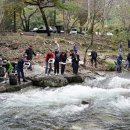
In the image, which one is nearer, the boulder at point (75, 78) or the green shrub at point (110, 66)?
the boulder at point (75, 78)

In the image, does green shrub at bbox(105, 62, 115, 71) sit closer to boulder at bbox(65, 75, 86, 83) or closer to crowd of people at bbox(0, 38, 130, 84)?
crowd of people at bbox(0, 38, 130, 84)

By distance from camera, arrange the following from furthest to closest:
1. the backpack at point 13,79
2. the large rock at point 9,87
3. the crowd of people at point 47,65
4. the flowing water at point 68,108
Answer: the crowd of people at point 47,65, the backpack at point 13,79, the large rock at point 9,87, the flowing water at point 68,108

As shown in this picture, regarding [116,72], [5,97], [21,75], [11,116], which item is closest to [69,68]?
[116,72]

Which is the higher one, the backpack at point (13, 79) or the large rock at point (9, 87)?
the backpack at point (13, 79)

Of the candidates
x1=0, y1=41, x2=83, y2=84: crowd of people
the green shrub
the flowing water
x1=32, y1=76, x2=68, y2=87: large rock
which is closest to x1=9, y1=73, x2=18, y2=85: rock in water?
x1=0, y1=41, x2=83, y2=84: crowd of people

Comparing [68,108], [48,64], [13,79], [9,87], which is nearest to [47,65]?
[48,64]

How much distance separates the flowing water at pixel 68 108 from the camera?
53.8ft

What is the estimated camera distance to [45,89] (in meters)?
23.8

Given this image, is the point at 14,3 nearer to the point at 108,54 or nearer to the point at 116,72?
the point at 108,54

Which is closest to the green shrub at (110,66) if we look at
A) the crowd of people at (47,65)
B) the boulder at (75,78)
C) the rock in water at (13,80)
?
the crowd of people at (47,65)

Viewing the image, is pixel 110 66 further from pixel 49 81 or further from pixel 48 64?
pixel 49 81

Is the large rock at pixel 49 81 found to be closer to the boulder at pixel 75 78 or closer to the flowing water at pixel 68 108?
the flowing water at pixel 68 108

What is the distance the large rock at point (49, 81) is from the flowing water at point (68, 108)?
59cm

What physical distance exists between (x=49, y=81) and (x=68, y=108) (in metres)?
5.64
